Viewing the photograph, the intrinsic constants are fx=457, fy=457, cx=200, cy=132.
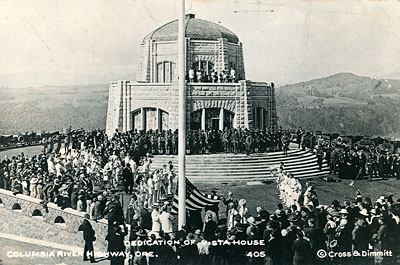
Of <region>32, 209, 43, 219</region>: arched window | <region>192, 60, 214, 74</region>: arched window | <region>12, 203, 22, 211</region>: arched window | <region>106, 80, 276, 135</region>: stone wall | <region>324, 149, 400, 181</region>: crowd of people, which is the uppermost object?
<region>192, 60, 214, 74</region>: arched window

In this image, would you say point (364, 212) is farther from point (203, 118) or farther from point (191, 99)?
point (191, 99)

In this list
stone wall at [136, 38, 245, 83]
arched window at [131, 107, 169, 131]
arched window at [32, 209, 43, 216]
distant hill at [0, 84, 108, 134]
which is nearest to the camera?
arched window at [32, 209, 43, 216]

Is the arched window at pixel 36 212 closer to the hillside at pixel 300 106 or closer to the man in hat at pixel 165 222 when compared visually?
the hillside at pixel 300 106

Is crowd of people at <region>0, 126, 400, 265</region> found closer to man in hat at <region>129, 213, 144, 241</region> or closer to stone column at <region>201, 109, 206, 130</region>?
man in hat at <region>129, 213, 144, 241</region>

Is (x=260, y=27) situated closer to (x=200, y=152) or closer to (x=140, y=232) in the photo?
(x=200, y=152)

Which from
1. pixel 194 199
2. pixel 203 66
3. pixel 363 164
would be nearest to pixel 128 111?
pixel 203 66

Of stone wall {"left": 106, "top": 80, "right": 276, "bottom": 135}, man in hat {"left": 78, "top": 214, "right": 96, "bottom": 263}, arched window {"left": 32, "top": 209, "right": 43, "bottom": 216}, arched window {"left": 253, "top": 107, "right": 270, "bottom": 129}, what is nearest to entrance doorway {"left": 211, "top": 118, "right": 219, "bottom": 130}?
stone wall {"left": 106, "top": 80, "right": 276, "bottom": 135}

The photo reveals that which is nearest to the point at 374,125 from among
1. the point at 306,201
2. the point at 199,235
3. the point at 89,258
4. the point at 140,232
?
the point at 306,201
